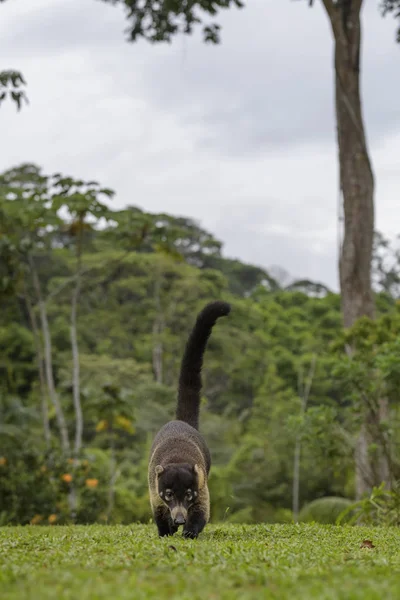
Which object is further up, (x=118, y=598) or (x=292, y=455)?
(x=118, y=598)

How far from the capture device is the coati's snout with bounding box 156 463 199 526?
5160 mm

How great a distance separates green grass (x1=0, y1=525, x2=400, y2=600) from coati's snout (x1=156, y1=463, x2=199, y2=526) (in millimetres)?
228

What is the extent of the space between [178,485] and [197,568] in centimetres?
158

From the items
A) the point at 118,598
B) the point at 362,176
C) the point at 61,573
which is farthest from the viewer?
the point at 362,176

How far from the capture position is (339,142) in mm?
11430

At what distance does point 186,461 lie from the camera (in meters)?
5.46

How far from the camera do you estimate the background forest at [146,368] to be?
10872mm

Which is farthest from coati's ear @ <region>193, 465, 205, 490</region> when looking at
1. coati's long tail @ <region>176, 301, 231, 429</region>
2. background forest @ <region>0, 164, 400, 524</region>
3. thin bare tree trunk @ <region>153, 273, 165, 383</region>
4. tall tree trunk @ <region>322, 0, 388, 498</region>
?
thin bare tree trunk @ <region>153, 273, 165, 383</region>

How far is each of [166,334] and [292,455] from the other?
8738 mm

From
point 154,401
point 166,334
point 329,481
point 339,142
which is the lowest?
point 329,481

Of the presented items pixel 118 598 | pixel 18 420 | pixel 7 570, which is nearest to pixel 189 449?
pixel 7 570

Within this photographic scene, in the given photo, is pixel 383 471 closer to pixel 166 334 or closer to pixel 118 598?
pixel 118 598

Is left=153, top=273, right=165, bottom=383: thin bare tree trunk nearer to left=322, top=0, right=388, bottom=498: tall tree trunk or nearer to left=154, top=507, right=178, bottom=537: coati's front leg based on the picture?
left=322, top=0, right=388, bottom=498: tall tree trunk

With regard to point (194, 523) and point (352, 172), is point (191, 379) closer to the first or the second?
point (194, 523)
